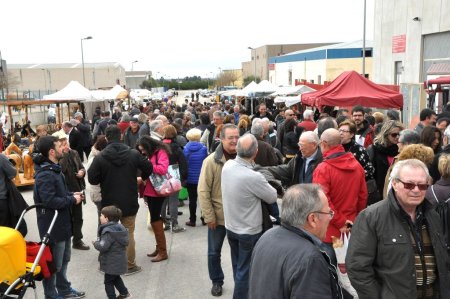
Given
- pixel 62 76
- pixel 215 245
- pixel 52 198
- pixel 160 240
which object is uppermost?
pixel 62 76

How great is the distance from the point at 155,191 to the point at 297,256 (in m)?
4.35

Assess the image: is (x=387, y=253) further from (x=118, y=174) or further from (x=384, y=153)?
(x=118, y=174)

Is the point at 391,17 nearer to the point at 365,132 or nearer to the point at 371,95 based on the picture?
the point at 371,95

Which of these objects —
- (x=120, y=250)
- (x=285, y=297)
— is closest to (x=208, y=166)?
(x=120, y=250)

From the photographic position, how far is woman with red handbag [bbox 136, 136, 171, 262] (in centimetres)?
663

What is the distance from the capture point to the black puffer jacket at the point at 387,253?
3150 millimetres

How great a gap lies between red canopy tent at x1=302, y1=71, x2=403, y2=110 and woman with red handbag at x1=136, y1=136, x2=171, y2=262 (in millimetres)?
5307

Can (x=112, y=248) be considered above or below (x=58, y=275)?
above

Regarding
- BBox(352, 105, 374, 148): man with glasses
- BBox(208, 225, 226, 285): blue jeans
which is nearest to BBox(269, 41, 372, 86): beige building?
BBox(352, 105, 374, 148): man with glasses

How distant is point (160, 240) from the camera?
6773 millimetres

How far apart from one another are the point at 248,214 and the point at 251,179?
15.6 inches

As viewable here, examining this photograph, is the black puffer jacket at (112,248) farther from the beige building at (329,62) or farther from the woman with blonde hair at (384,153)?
the beige building at (329,62)

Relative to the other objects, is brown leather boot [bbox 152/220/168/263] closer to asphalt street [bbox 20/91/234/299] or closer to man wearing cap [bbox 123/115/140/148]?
asphalt street [bbox 20/91/234/299]

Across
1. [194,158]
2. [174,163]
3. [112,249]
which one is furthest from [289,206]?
[194,158]
